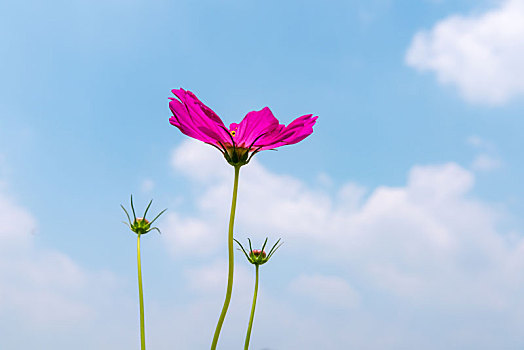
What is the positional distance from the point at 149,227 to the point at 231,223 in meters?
0.62

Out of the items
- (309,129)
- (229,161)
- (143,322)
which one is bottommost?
(143,322)

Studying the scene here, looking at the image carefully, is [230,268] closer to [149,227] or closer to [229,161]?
[229,161]

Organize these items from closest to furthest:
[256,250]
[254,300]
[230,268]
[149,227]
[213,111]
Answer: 1. [230,268]
2. [213,111]
3. [149,227]
4. [254,300]
5. [256,250]

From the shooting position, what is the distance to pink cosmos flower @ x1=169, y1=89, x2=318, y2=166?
4.16 ft

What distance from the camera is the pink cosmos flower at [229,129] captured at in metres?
1.27

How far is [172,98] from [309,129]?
0.36m

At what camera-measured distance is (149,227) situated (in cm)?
165

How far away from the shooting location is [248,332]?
5.49 ft

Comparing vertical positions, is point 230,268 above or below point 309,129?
below

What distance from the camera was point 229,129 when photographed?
4.29 feet

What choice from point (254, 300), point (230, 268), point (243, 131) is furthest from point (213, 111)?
point (254, 300)

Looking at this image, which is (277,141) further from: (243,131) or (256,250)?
(256,250)

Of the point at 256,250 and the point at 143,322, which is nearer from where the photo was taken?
the point at 143,322

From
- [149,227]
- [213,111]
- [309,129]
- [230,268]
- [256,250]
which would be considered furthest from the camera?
[256,250]
